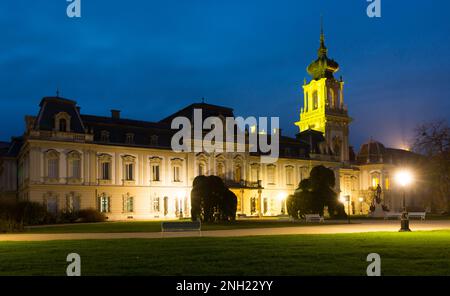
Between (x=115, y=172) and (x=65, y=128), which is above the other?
(x=65, y=128)

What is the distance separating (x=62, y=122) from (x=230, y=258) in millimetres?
37891

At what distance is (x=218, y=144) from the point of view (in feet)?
188

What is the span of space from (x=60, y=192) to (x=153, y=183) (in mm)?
9335

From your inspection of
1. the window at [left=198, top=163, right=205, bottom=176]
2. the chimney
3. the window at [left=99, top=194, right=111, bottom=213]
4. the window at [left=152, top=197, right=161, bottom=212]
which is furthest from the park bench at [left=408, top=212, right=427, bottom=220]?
the chimney

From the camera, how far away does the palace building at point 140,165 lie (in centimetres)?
4700

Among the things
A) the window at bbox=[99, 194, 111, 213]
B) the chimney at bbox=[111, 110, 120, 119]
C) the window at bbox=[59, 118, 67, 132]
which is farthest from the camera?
the chimney at bbox=[111, 110, 120, 119]

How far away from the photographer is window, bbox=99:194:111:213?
49.2 metres

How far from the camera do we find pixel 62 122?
47.7 metres

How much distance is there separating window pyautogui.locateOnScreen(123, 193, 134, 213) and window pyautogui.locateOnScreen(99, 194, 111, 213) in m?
1.51

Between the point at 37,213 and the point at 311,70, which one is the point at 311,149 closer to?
the point at 311,70

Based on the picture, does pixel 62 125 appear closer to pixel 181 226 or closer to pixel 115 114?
pixel 115 114

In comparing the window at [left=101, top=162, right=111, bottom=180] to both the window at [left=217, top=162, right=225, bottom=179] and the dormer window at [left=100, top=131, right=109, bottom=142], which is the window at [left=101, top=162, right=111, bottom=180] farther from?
the window at [left=217, top=162, right=225, bottom=179]
